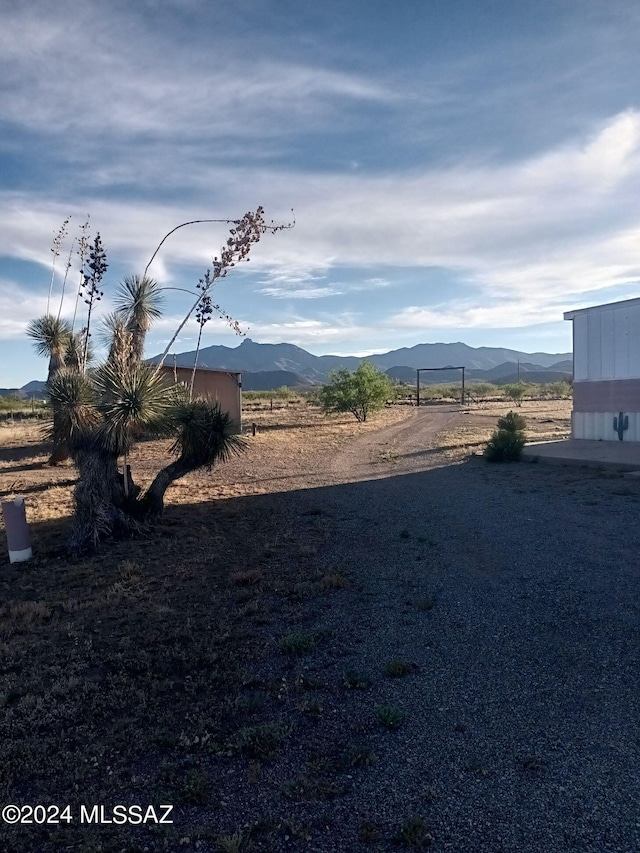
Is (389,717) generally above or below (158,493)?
below

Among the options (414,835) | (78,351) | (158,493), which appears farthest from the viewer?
(78,351)

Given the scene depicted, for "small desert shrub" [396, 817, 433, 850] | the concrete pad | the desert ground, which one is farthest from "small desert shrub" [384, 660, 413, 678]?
the concrete pad

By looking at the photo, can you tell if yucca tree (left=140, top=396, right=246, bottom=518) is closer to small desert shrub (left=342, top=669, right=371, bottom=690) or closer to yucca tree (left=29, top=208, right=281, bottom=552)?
yucca tree (left=29, top=208, right=281, bottom=552)

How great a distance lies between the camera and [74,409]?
9.05 m

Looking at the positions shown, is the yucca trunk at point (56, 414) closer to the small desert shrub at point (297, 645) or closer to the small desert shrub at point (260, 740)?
the small desert shrub at point (297, 645)

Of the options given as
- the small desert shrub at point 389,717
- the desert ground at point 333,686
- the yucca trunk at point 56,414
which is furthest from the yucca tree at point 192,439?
the small desert shrub at point 389,717

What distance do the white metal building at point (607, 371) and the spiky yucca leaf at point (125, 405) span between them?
14352 mm

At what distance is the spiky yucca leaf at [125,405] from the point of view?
8.70 metres

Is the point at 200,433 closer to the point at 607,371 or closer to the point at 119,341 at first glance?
the point at 119,341

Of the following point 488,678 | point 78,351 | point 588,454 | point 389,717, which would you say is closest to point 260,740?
point 389,717

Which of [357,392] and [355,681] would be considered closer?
[355,681]

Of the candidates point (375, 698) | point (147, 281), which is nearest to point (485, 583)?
point (375, 698)

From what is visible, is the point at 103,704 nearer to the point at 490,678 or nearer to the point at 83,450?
the point at 490,678

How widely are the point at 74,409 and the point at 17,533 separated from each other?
1.92 meters
